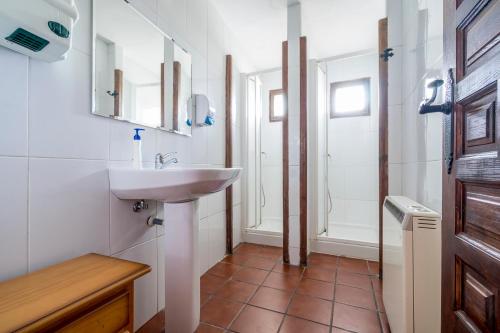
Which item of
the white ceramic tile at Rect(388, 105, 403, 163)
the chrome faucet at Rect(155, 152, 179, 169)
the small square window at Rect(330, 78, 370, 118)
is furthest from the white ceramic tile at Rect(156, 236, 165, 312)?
the small square window at Rect(330, 78, 370, 118)

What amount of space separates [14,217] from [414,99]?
2.04m

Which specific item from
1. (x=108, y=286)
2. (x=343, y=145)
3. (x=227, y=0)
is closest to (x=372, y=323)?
(x=108, y=286)

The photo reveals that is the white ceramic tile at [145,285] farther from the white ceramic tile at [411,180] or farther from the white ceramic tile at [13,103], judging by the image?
the white ceramic tile at [411,180]

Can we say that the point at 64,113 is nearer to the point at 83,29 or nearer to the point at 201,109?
the point at 83,29

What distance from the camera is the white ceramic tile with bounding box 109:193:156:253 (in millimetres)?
1078

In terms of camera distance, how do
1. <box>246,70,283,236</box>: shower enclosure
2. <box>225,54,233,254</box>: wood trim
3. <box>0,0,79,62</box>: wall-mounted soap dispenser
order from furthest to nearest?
<box>246,70,283,236</box>: shower enclosure < <box>225,54,233,254</box>: wood trim < <box>0,0,79,62</box>: wall-mounted soap dispenser

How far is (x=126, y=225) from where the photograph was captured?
1.15 metres

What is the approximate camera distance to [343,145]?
2936 millimetres

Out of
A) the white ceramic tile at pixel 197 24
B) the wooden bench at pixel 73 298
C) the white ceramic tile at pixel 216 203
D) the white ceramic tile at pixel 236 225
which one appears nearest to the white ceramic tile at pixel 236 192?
the white ceramic tile at pixel 236 225

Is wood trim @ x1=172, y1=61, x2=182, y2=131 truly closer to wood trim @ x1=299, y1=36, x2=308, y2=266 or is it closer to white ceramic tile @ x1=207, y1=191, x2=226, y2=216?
white ceramic tile @ x1=207, y1=191, x2=226, y2=216

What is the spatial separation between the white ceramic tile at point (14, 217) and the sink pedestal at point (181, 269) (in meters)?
0.53

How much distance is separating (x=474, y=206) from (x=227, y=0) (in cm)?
225

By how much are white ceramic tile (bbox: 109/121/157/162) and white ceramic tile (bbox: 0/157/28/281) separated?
0.35 m

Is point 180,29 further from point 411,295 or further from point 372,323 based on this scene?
point 372,323
